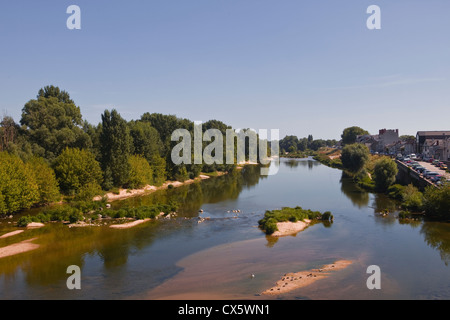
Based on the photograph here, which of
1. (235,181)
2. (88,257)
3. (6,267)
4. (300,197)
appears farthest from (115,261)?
(235,181)

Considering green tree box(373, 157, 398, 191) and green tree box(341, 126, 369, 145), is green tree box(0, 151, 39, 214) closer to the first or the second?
green tree box(373, 157, 398, 191)

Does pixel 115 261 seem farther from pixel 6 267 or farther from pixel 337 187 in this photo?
Answer: pixel 337 187

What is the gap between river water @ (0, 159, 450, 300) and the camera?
24.7 metres

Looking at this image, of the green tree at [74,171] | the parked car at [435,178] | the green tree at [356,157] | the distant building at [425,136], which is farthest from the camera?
the distant building at [425,136]

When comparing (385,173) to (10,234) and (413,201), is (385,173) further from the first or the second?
(10,234)

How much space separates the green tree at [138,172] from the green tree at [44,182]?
671 inches

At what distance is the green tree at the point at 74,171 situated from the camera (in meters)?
56.6

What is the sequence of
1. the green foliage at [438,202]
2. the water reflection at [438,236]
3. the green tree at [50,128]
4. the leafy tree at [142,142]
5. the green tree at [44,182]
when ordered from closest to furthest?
the water reflection at [438,236]
the green foliage at [438,202]
the green tree at [44,182]
the green tree at [50,128]
the leafy tree at [142,142]

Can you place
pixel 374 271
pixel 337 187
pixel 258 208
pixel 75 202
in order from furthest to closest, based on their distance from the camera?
pixel 337 187
pixel 258 208
pixel 75 202
pixel 374 271

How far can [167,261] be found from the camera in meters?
31.0

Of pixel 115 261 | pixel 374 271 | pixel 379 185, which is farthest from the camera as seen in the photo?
pixel 379 185

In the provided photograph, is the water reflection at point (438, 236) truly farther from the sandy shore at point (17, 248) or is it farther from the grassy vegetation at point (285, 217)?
the sandy shore at point (17, 248)

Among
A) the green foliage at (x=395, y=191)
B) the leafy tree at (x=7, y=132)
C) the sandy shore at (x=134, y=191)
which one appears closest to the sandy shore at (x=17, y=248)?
the sandy shore at (x=134, y=191)
